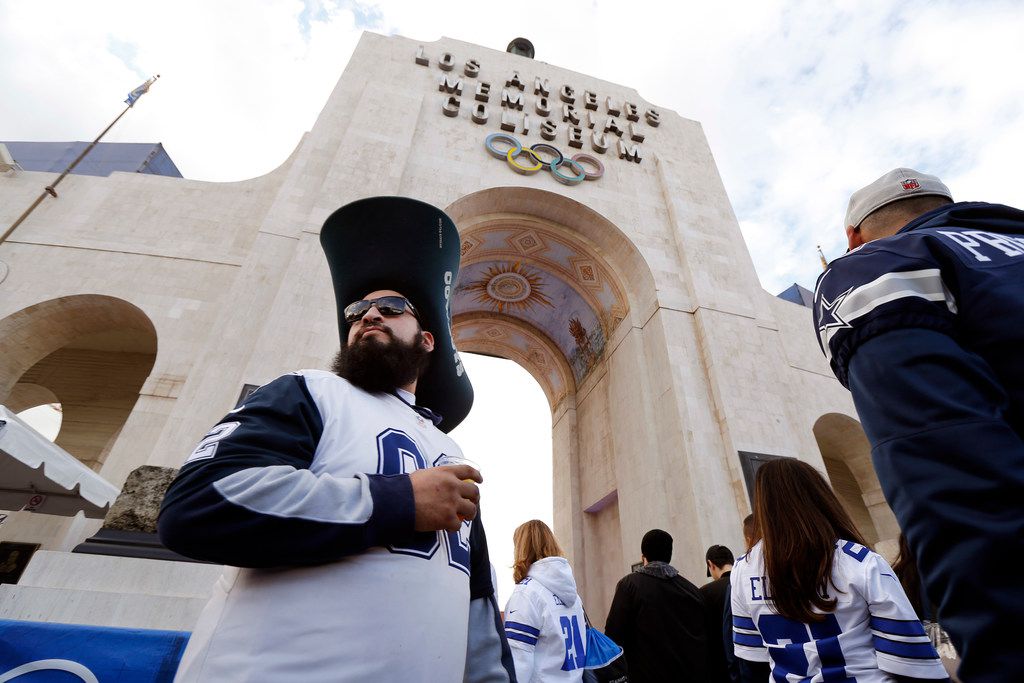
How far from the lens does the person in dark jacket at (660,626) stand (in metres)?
3.18

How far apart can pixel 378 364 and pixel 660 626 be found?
9.89 feet

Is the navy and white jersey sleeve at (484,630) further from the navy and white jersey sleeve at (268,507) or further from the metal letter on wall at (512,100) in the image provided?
the metal letter on wall at (512,100)

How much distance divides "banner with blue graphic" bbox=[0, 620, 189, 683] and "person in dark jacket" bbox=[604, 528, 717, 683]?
2.62 meters

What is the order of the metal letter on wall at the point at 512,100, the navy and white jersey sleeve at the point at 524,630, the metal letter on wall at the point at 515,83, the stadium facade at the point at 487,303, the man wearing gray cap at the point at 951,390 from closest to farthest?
the man wearing gray cap at the point at 951,390
the navy and white jersey sleeve at the point at 524,630
the stadium facade at the point at 487,303
the metal letter on wall at the point at 512,100
the metal letter on wall at the point at 515,83

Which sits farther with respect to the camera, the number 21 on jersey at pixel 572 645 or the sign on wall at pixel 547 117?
the sign on wall at pixel 547 117

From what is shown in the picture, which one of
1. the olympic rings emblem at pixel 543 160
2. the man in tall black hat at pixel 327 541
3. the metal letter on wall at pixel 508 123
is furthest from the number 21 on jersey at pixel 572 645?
the metal letter on wall at pixel 508 123

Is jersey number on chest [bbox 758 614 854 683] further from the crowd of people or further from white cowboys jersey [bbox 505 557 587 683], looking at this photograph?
white cowboys jersey [bbox 505 557 587 683]

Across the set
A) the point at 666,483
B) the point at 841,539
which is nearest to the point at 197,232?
the point at 666,483

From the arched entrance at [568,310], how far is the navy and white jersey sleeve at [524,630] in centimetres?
648

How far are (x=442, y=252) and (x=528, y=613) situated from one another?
2.07 m

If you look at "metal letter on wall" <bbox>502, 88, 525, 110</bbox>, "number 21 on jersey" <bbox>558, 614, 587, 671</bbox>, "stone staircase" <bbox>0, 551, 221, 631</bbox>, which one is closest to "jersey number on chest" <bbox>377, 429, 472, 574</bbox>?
"number 21 on jersey" <bbox>558, 614, 587, 671</bbox>

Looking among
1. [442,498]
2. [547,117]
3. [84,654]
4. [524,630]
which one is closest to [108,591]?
[84,654]

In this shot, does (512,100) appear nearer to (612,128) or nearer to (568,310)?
(612,128)

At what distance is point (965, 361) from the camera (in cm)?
86
